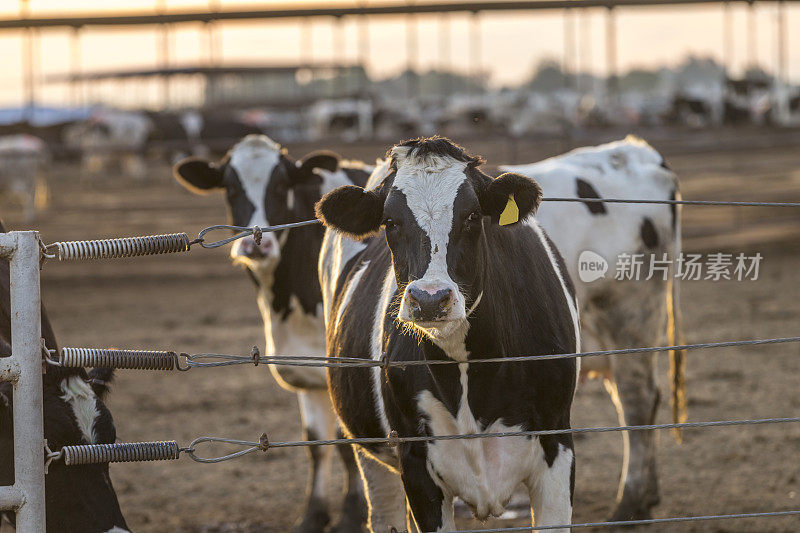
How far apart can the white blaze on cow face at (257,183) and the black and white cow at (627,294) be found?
1.41 meters

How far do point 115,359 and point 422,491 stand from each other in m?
1.10

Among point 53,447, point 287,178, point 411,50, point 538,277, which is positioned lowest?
point 53,447

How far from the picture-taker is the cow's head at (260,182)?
19.1ft

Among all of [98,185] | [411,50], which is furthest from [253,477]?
[98,185]

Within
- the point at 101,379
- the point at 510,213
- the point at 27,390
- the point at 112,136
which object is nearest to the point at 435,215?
the point at 510,213

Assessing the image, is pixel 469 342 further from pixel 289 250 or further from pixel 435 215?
pixel 289 250

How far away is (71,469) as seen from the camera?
3.40 meters

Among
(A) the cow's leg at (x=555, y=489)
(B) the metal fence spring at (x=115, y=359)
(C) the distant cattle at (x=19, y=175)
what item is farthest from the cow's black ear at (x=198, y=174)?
(C) the distant cattle at (x=19, y=175)

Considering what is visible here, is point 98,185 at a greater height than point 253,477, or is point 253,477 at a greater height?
point 98,185

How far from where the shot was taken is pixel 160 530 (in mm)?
5359

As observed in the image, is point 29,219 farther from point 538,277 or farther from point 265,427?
point 538,277

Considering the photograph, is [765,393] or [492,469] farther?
[765,393]

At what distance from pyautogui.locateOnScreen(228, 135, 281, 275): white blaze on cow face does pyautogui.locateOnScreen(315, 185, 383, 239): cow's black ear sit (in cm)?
207

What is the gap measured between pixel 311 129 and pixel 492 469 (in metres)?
34.9
